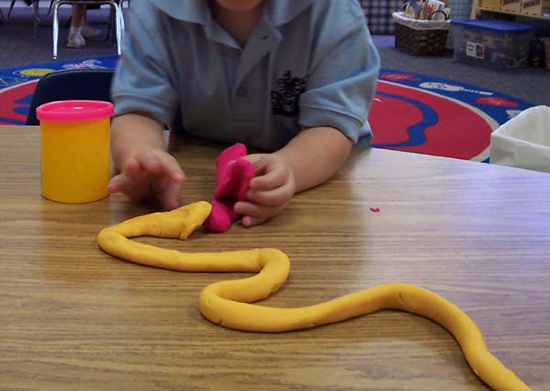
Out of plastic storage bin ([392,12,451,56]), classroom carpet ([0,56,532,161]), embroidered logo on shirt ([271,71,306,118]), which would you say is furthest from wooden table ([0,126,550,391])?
plastic storage bin ([392,12,451,56])

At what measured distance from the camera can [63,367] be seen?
0.35 metres

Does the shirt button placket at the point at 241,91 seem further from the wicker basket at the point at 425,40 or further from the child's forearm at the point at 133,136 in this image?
the wicker basket at the point at 425,40

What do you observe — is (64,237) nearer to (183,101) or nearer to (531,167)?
(183,101)

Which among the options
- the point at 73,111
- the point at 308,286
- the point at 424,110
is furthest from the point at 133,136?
the point at 424,110

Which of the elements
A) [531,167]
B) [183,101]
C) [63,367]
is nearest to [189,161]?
[183,101]

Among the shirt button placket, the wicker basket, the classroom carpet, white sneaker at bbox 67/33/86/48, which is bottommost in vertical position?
white sneaker at bbox 67/33/86/48

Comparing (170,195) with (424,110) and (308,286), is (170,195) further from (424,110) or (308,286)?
(424,110)

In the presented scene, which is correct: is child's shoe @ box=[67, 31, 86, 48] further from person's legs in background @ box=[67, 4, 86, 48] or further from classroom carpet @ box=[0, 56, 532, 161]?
classroom carpet @ box=[0, 56, 532, 161]

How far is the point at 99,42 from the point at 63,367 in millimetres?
3728

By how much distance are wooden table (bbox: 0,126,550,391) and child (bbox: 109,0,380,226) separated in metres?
0.06

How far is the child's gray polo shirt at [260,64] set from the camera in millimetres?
719

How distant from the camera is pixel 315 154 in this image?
26.3 inches

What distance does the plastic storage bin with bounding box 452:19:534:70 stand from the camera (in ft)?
10.6

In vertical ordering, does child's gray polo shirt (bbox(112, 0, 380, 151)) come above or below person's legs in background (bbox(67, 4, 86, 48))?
above
